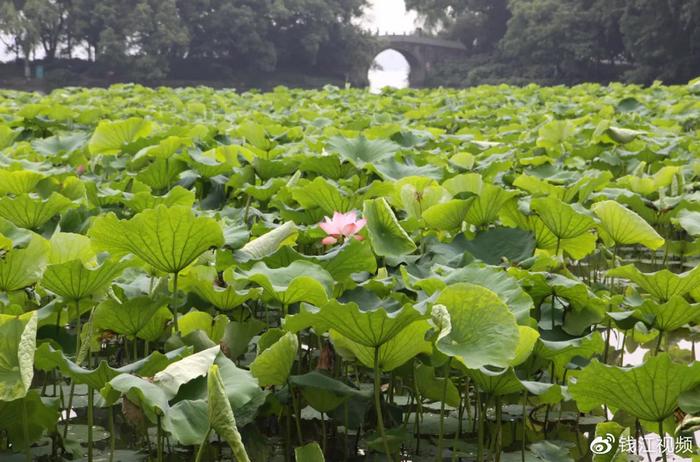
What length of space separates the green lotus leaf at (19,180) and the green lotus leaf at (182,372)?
106cm

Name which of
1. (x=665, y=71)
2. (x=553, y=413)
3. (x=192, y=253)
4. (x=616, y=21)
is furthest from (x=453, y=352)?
(x=616, y=21)

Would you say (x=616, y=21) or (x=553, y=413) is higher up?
(x=616, y=21)

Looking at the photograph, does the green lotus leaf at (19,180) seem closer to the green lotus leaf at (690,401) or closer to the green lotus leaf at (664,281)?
the green lotus leaf at (664,281)

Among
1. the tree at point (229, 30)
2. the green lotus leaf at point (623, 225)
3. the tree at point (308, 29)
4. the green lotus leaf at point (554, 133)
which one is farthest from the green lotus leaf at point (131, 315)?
the tree at point (308, 29)

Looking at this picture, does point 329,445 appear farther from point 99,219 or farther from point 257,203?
point 257,203

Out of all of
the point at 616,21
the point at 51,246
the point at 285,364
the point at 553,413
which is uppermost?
the point at 616,21

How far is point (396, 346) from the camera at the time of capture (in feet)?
3.34

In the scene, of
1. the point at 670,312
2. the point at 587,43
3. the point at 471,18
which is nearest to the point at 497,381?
the point at 670,312

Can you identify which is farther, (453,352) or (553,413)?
(553,413)

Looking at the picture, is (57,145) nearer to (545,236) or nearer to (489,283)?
(545,236)

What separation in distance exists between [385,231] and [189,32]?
29640mm

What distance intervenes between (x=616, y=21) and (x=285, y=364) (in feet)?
84.1

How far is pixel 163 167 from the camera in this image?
2.10 m

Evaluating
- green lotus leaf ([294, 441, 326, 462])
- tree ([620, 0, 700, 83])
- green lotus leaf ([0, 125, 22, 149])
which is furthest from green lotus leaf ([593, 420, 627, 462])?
tree ([620, 0, 700, 83])
